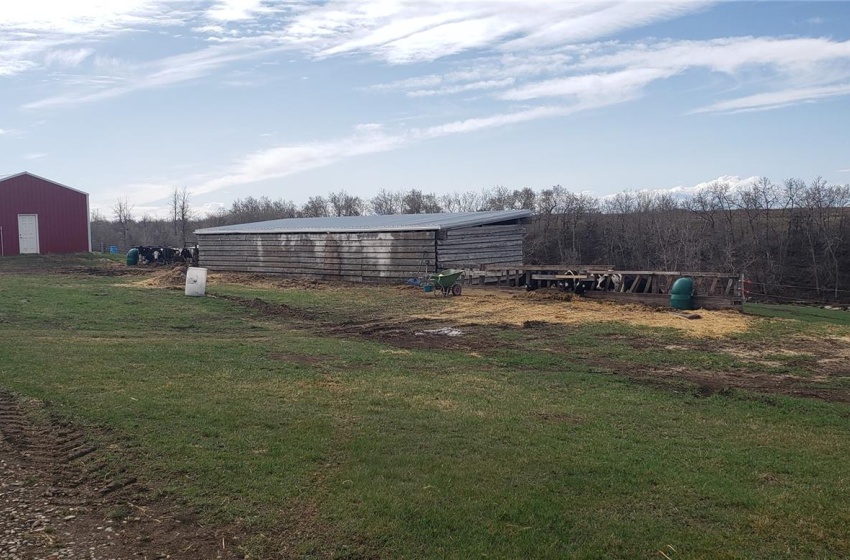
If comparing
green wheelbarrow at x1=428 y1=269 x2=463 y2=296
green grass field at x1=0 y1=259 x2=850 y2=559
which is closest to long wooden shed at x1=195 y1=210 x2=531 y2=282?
green wheelbarrow at x1=428 y1=269 x2=463 y2=296

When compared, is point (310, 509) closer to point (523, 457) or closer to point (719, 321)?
point (523, 457)

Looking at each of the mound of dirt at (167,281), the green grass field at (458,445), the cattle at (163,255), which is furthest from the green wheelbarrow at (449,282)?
the cattle at (163,255)

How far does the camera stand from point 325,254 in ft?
99.9

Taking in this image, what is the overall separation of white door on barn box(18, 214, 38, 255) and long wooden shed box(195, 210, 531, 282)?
13754 mm

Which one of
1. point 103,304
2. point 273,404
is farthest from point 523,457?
point 103,304

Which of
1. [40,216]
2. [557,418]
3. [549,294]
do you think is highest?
[40,216]

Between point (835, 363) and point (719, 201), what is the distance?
48.1 meters

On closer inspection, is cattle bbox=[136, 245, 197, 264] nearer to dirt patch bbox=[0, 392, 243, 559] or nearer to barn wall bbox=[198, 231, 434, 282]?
barn wall bbox=[198, 231, 434, 282]

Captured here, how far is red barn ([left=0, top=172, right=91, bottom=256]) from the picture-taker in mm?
38656

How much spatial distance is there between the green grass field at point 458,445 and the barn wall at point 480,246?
571 inches

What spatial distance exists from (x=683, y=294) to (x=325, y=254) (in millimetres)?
16763

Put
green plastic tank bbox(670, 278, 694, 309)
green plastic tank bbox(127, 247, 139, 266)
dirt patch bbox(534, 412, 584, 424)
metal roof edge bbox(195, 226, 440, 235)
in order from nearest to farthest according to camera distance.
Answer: dirt patch bbox(534, 412, 584, 424)
green plastic tank bbox(670, 278, 694, 309)
metal roof edge bbox(195, 226, 440, 235)
green plastic tank bbox(127, 247, 139, 266)

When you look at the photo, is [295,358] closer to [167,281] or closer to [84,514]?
[84,514]

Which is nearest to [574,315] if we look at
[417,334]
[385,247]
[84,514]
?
[417,334]
